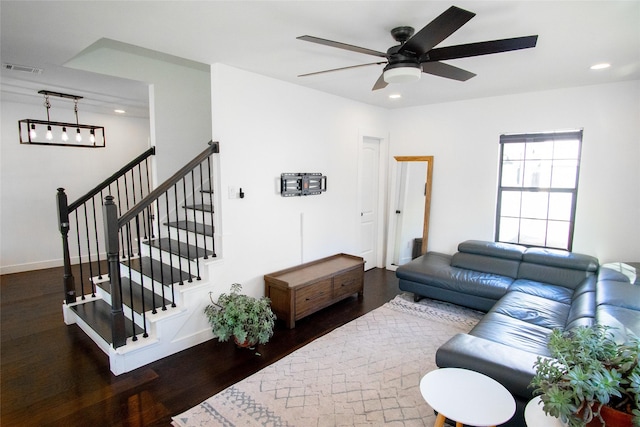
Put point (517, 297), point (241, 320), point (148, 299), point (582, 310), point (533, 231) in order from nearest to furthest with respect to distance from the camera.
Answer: point (582, 310), point (241, 320), point (148, 299), point (517, 297), point (533, 231)

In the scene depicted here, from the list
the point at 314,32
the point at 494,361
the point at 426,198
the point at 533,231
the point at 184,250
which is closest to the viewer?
the point at 494,361

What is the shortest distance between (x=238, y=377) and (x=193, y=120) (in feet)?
10.4

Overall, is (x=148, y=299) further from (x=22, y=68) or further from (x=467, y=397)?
(x=467, y=397)

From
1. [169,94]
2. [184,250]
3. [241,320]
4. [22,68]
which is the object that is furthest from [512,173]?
[22,68]

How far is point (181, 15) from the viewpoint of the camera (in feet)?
7.11

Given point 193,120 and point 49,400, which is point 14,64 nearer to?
point 193,120

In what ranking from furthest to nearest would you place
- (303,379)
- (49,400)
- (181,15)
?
1. (303,379)
2. (49,400)
3. (181,15)

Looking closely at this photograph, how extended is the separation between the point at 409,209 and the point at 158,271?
376cm

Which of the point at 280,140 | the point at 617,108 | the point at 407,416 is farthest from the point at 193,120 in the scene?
the point at 617,108

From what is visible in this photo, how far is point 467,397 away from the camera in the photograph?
1714 millimetres

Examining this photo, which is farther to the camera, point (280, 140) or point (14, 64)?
point (280, 140)

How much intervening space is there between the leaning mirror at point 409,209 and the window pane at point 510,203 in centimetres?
102

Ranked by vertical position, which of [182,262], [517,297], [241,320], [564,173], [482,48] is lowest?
[241,320]

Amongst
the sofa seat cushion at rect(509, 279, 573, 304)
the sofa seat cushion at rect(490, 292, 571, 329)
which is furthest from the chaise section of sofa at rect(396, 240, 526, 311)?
the sofa seat cushion at rect(490, 292, 571, 329)
